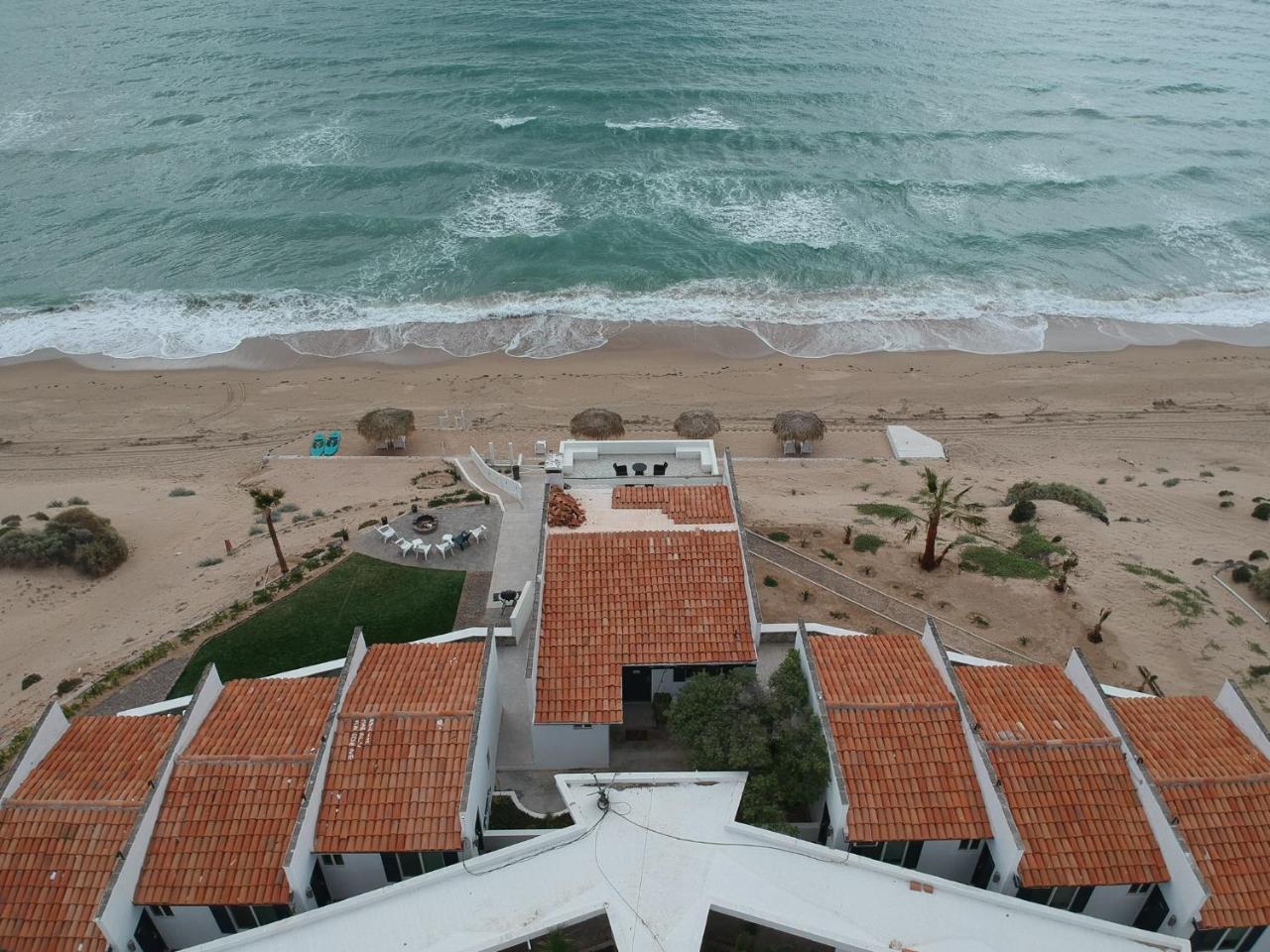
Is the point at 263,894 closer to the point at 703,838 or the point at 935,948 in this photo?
the point at 703,838

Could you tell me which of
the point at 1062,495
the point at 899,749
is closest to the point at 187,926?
the point at 899,749

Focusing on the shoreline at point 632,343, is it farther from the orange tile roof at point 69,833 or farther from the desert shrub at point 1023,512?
the orange tile roof at point 69,833

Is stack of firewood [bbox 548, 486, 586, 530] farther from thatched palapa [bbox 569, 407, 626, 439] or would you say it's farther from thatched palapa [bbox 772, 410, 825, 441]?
thatched palapa [bbox 772, 410, 825, 441]

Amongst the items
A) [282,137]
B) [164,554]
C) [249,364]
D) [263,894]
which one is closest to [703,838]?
[263,894]

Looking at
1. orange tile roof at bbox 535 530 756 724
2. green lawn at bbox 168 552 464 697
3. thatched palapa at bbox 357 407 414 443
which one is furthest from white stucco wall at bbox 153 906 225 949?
thatched palapa at bbox 357 407 414 443

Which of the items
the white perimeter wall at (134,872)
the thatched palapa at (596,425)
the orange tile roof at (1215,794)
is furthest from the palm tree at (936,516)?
the white perimeter wall at (134,872)

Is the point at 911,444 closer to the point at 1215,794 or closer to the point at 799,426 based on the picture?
the point at 799,426
